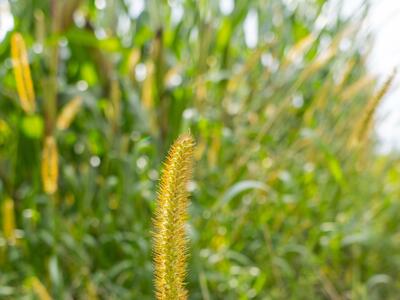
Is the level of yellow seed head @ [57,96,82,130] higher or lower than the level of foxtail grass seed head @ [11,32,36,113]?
higher

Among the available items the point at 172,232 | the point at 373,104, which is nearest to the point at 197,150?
the point at 373,104

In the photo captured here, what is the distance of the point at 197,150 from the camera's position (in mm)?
2203

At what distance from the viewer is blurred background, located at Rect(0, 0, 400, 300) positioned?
1.98 meters

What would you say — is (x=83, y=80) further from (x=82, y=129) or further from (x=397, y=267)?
(x=397, y=267)

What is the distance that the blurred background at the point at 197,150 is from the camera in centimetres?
198

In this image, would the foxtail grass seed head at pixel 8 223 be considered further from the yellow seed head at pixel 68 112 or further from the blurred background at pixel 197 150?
the yellow seed head at pixel 68 112

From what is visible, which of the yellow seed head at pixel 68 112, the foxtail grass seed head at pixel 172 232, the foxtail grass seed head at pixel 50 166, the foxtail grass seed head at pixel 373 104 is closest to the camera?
the foxtail grass seed head at pixel 172 232

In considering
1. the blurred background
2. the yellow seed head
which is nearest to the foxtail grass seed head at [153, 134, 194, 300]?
the blurred background

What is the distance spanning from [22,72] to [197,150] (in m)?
0.57

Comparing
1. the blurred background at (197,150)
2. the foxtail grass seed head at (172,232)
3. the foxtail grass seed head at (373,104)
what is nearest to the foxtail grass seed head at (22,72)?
the blurred background at (197,150)

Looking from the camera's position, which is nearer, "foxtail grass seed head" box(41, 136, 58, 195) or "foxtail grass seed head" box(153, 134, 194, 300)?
"foxtail grass seed head" box(153, 134, 194, 300)

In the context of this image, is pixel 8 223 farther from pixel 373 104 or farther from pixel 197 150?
pixel 373 104

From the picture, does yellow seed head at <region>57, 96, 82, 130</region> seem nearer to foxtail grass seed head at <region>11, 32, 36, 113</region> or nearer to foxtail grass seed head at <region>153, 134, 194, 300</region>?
foxtail grass seed head at <region>11, 32, 36, 113</region>

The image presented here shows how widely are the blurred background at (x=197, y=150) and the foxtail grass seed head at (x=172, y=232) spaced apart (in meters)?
1.18
